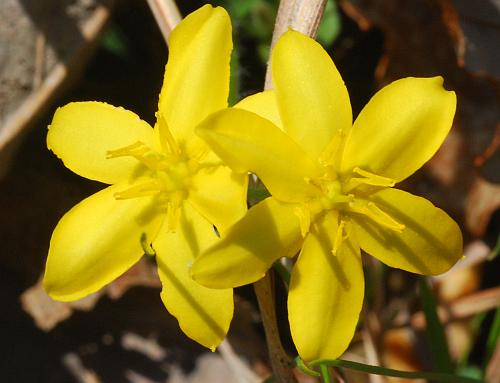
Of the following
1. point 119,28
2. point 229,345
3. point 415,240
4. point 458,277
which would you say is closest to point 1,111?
point 119,28

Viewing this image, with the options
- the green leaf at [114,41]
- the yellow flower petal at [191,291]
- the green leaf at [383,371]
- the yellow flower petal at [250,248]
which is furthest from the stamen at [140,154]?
the green leaf at [114,41]

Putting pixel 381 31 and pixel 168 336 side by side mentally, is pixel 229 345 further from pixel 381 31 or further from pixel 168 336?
pixel 381 31

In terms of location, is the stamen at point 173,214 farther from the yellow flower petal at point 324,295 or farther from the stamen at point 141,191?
the yellow flower petal at point 324,295

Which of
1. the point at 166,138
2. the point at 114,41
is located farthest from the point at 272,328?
the point at 114,41

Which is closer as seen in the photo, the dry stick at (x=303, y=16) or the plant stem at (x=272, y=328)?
the plant stem at (x=272, y=328)

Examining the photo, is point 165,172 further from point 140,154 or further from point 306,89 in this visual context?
point 306,89
